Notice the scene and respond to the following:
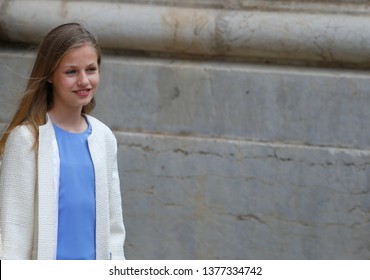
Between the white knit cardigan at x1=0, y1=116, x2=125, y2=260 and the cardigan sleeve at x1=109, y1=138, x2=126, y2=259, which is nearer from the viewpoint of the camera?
the white knit cardigan at x1=0, y1=116, x2=125, y2=260

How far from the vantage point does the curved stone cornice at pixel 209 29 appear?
4.82 m

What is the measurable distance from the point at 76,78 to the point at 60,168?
31 centimetres

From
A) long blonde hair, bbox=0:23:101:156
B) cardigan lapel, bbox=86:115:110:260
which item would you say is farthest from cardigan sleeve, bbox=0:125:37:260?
cardigan lapel, bbox=86:115:110:260

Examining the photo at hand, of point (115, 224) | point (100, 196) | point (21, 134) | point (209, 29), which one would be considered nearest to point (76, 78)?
point (21, 134)

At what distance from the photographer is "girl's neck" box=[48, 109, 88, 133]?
10.9ft

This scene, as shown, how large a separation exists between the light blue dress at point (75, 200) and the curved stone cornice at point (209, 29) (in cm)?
175

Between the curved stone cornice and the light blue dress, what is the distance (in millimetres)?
1746

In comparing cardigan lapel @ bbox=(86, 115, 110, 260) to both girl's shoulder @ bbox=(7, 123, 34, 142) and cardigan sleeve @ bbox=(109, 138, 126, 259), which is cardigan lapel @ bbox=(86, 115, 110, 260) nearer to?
cardigan sleeve @ bbox=(109, 138, 126, 259)

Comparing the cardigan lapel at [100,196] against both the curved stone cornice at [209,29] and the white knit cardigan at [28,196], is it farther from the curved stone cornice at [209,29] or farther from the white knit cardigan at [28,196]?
the curved stone cornice at [209,29]

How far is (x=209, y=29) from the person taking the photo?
16.2ft

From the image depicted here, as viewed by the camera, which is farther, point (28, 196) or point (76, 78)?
point (76, 78)

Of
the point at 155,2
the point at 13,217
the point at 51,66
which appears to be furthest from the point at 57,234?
the point at 155,2

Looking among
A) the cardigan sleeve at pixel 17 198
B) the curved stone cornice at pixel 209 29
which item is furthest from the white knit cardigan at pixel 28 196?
the curved stone cornice at pixel 209 29

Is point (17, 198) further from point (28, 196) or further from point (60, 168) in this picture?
point (60, 168)
